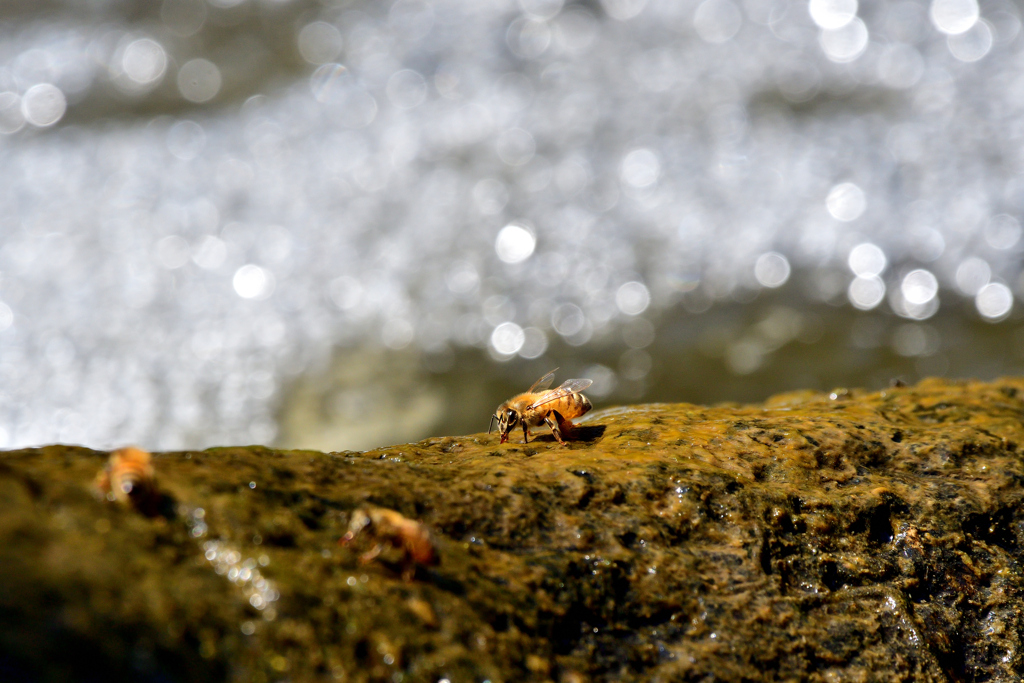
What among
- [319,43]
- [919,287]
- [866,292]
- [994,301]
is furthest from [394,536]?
[319,43]

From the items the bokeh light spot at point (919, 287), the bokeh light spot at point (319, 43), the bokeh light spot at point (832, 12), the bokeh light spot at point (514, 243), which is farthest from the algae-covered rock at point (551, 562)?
the bokeh light spot at point (319, 43)

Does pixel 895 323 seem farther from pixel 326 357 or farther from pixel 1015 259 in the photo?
pixel 326 357

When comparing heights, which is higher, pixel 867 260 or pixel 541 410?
pixel 867 260

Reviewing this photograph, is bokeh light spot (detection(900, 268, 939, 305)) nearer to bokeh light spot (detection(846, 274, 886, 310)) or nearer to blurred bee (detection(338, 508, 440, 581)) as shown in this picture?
bokeh light spot (detection(846, 274, 886, 310))

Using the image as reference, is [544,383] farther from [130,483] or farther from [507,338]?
[507,338]

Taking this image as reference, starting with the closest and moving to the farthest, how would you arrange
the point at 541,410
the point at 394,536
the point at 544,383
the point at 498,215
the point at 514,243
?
the point at 394,536 → the point at 541,410 → the point at 544,383 → the point at 514,243 → the point at 498,215

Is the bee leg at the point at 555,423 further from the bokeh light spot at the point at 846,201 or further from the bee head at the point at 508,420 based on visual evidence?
the bokeh light spot at the point at 846,201
